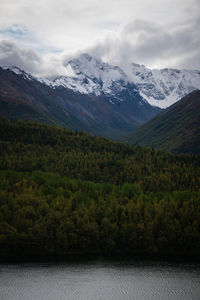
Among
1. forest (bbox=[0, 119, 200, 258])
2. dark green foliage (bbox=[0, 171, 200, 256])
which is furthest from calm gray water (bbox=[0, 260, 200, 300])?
forest (bbox=[0, 119, 200, 258])

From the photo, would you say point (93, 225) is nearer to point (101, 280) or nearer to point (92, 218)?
point (92, 218)

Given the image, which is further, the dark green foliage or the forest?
the forest

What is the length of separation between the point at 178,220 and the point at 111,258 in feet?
82.0

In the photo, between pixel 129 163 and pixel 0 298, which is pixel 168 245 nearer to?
pixel 0 298

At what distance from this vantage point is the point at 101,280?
323 ft

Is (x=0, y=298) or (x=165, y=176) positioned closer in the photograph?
(x=0, y=298)

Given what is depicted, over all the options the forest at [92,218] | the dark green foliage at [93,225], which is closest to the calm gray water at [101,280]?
the dark green foliage at [93,225]

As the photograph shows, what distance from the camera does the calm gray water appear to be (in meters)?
89.3

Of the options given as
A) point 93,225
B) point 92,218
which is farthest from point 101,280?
point 92,218

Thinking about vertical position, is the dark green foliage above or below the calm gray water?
above

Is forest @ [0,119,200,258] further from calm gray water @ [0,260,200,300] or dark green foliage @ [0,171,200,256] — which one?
calm gray water @ [0,260,200,300]

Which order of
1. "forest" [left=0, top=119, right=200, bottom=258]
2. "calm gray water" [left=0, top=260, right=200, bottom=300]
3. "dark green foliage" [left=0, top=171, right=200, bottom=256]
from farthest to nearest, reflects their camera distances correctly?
1. "forest" [left=0, top=119, right=200, bottom=258]
2. "dark green foliage" [left=0, top=171, right=200, bottom=256]
3. "calm gray water" [left=0, top=260, right=200, bottom=300]

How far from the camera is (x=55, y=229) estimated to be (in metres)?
115

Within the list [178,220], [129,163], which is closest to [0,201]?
[178,220]
